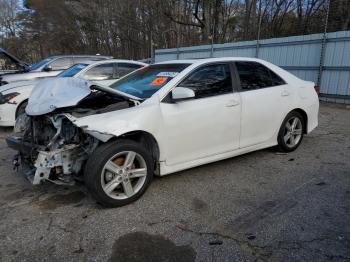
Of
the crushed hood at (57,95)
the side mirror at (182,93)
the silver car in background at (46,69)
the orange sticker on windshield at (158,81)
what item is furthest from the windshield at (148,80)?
the silver car in background at (46,69)

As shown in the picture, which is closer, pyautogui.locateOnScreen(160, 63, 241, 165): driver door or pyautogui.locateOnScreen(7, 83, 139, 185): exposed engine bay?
pyautogui.locateOnScreen(7, 83, 139, 185): exposed engine bay

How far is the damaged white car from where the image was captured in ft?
10.8

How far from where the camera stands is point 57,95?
12.0 ft

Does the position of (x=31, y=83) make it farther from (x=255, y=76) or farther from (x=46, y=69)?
(x=255, y=76)

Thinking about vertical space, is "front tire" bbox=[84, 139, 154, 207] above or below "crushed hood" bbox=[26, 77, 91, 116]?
below

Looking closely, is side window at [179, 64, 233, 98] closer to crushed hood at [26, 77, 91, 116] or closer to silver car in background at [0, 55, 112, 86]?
crushed hood at [26, 77, 91, 116]

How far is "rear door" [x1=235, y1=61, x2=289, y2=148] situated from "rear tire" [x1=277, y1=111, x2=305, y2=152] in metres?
0.15

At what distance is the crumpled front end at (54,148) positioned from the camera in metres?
3.22

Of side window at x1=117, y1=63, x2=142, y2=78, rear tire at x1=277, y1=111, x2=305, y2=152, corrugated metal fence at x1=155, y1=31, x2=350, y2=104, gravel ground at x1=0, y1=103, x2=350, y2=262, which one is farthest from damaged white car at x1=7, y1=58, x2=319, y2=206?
corrugated metal fence at x1=155, y1=31, x2=350, y2=104

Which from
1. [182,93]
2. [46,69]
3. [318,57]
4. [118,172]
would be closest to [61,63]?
[46,69]

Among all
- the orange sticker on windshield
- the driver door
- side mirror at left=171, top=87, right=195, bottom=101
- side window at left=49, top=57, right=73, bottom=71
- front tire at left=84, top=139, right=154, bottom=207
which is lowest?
front tire at left=84, top=139, right=154, bottom=207

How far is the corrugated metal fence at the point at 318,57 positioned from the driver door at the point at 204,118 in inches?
283

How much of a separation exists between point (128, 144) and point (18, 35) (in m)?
39.2

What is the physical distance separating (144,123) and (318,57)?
9.11 meters
